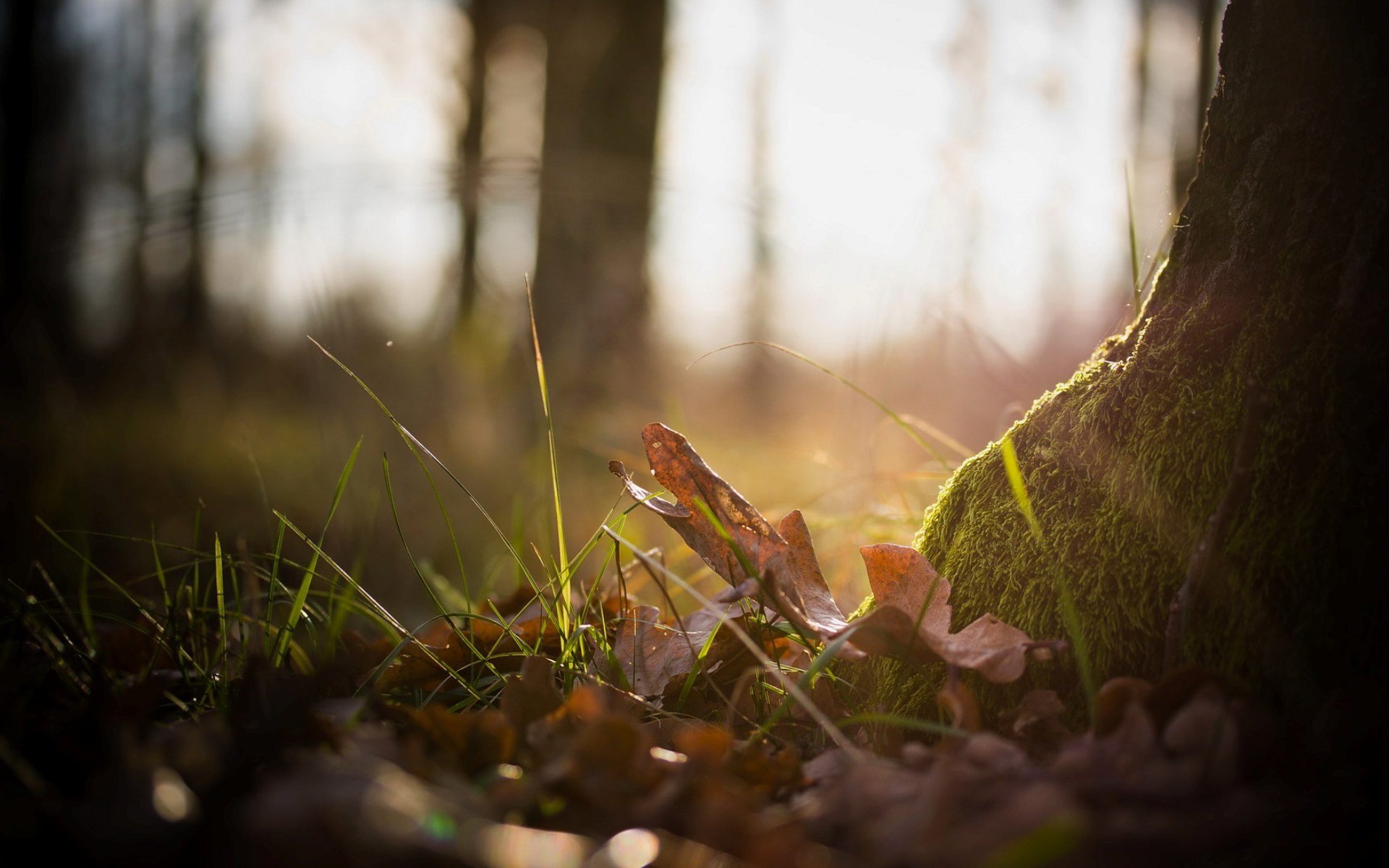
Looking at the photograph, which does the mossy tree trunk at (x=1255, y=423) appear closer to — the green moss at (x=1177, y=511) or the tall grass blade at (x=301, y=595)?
the green moss at (x=1177, y=511)

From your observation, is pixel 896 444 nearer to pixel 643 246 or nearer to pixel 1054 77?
pixel 1054 77

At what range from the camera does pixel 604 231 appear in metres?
6.47

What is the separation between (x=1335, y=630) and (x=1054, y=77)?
3.50 meters

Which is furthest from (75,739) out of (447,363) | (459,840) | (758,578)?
(447,363)

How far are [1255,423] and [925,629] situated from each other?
1.39ft

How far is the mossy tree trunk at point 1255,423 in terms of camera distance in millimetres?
845

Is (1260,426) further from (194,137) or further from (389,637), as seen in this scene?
(194,137)

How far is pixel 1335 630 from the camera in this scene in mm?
827

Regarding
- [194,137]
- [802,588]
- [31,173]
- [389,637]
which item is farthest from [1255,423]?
[194,137]

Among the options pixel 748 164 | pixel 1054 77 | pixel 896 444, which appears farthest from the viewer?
pixel 748 164

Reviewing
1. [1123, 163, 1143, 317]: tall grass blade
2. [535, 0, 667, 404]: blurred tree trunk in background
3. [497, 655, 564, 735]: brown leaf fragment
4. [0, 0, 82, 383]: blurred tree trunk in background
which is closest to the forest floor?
[497, 655, 564, 735]: brown leaf fragment

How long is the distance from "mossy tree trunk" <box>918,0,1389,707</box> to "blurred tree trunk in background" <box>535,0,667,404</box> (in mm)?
5415

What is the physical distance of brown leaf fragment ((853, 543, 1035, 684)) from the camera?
91cm

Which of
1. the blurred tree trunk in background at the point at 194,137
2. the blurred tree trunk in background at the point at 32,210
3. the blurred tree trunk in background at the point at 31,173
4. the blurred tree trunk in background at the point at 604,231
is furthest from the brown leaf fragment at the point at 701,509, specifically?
the blurred tree trunk in background at the point at 194,137
